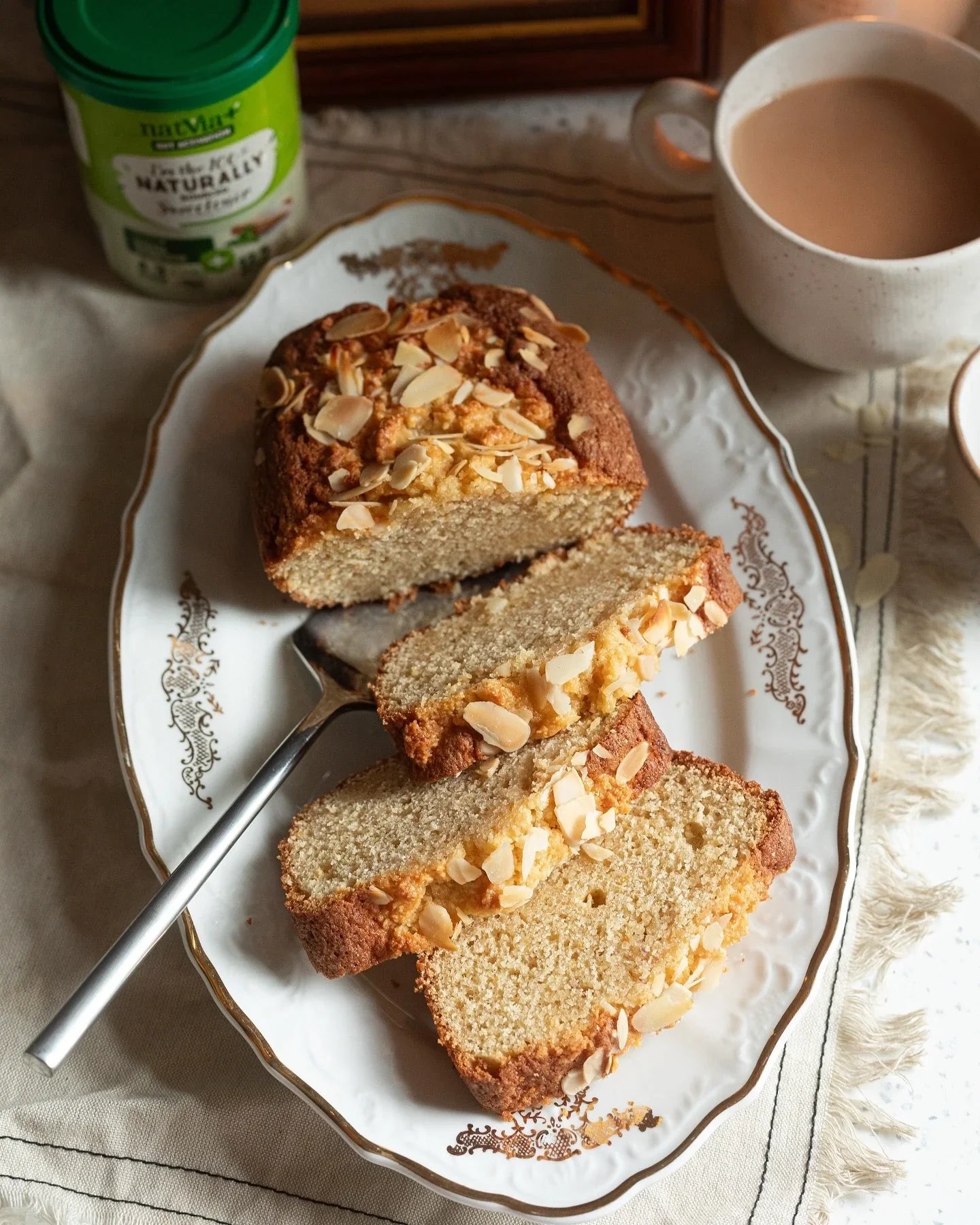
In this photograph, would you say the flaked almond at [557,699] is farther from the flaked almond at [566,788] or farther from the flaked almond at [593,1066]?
the flaked almond at [593,1066]

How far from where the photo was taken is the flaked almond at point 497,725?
192 cm

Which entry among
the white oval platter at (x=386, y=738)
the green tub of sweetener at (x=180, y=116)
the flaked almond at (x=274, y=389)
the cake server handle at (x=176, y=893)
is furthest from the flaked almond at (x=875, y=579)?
the green tub of sweetener at (x=180, y=116)

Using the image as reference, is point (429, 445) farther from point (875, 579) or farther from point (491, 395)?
point (875, 579)

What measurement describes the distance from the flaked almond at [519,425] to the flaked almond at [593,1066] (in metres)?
0.98

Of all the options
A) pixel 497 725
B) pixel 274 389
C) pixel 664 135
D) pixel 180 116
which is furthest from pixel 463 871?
pixel 664 135

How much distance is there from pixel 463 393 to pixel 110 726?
2.83ft

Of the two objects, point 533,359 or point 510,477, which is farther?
point 533,359

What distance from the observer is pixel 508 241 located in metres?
2.52

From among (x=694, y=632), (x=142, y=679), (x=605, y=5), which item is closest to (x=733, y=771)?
(x=694, y=632)

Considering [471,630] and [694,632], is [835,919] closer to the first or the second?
[694,632]

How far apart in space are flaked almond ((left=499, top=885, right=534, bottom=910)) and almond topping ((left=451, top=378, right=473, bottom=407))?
79cm

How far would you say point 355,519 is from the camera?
2039 millimetres

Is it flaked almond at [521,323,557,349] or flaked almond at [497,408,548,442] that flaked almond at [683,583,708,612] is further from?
flaked almond at [521,323,557,349]

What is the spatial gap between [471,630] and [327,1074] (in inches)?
29.1
